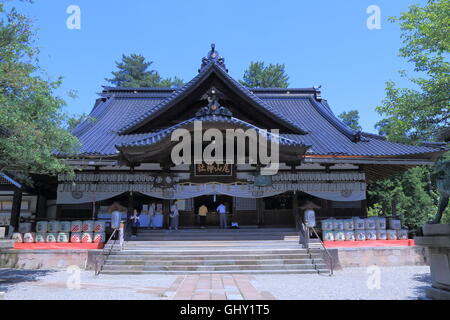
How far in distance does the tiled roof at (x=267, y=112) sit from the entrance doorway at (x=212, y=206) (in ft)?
14.5

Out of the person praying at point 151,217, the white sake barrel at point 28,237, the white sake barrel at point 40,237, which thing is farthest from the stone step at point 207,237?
the white sake barrel at point 28,237

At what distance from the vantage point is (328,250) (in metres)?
11.5

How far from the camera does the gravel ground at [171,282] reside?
22.5 feet

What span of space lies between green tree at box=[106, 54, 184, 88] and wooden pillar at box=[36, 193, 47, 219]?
90.6 feet

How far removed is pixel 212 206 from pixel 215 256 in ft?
21.6

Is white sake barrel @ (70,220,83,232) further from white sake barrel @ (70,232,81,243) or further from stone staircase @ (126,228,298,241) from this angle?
stone staircase @ (126,228,298,241)

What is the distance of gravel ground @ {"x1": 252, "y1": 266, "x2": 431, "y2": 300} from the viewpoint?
6828 millimetres

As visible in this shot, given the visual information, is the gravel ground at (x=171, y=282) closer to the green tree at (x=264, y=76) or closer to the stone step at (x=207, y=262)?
the stone step at (x=207, y=262)

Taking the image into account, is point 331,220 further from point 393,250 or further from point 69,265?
point 69,265

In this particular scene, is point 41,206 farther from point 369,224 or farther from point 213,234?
point 369,224

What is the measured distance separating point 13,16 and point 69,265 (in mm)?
8325

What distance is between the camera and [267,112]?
15.6 metres

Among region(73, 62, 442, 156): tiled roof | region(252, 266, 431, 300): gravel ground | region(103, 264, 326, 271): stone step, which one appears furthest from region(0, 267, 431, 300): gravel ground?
region(73, 62, 442, 156): tiled roof
